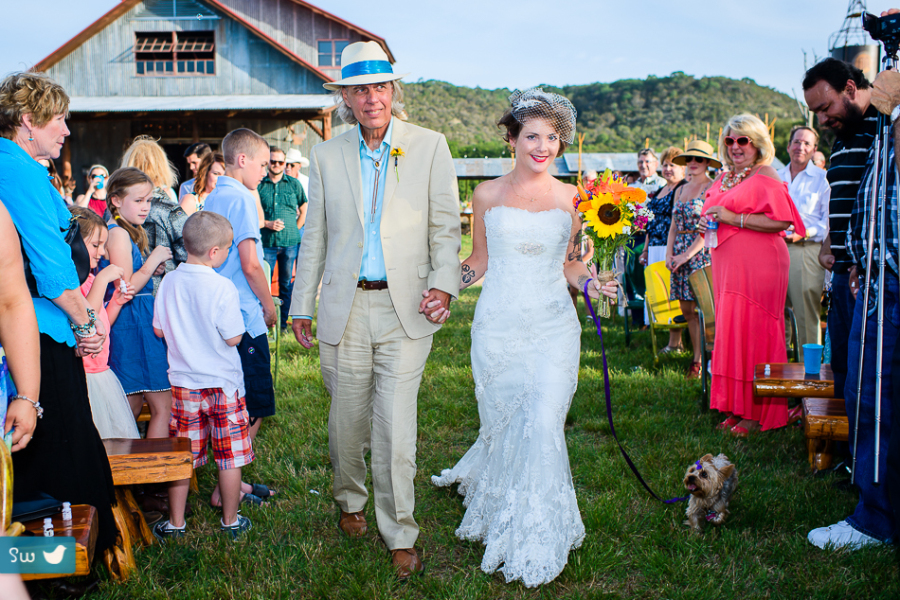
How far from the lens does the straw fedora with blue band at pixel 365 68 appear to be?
Result: 3.32 metres

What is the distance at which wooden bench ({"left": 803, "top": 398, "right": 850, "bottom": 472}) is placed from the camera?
160 inches

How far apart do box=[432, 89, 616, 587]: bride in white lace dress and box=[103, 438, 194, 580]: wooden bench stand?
5.19 ft

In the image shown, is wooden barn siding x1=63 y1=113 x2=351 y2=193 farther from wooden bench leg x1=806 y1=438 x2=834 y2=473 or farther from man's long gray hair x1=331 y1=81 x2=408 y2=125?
wooden bench leg x1=806 y1=438 x2=834 y2=473

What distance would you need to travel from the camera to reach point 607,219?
3.44m

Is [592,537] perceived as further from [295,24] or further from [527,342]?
[295,24]

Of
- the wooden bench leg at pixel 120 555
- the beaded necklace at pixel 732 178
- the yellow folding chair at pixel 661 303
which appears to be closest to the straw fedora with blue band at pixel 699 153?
the beaded necklace at pixel 732 178

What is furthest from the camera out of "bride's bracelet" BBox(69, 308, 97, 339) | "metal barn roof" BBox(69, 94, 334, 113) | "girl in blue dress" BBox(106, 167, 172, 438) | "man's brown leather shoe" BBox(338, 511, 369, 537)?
"metal barn roof" BBox(69, 94, 334, 113)

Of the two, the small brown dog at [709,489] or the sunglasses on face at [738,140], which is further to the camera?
the sunglasses on face at [738,140]

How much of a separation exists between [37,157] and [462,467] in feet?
9.86

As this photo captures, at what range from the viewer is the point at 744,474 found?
4.51 meters

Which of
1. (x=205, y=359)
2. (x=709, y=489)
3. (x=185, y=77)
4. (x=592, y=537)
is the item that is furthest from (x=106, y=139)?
(x=709, y=489)

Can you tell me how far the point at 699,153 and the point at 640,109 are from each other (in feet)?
214

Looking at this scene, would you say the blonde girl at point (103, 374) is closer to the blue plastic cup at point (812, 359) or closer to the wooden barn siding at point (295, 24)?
the blue plastic cup at point (812, 359)

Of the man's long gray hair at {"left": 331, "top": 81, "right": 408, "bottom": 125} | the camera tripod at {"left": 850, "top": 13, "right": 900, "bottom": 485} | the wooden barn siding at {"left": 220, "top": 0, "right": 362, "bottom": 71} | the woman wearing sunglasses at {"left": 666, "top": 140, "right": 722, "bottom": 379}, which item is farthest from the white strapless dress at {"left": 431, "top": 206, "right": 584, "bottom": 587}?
the wooden barn siding at {"left": 220, "top": 0, "right": 362, "bottom": 71}
